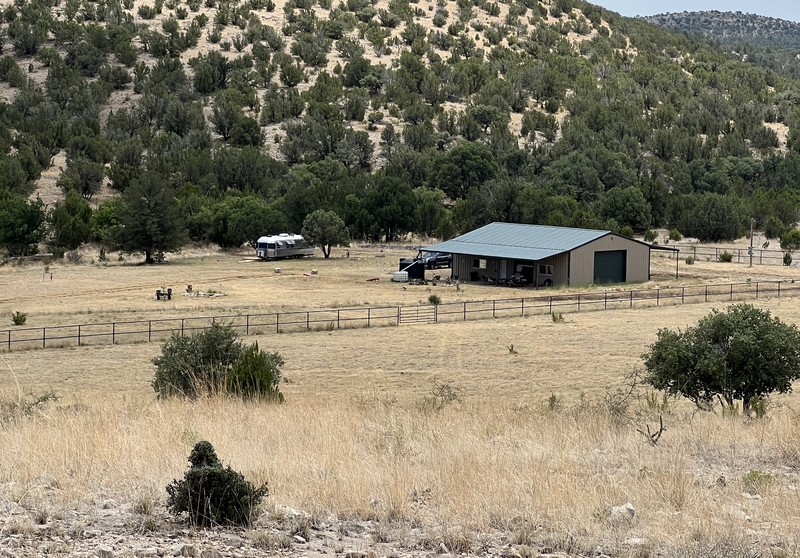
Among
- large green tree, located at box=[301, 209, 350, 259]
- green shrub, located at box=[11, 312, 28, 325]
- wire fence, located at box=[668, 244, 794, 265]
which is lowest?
green shrub, located at box=[11, 312, 28, 325]

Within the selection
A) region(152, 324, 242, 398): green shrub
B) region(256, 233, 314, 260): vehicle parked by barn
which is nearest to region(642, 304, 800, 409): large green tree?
region(152, 324, 242, 398): green shrub

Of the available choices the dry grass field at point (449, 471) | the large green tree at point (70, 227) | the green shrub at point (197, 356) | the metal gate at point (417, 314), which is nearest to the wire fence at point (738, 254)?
the metal gate at point (417, 314)

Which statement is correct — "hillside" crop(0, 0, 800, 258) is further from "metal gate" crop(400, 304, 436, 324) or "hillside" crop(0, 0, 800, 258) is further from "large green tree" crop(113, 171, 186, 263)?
"metal gate" crop(400, 304, 436, 324)

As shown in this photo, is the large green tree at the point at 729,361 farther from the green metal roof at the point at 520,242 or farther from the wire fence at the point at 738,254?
the wire fence at the point at 738,254

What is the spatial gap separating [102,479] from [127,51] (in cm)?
12827

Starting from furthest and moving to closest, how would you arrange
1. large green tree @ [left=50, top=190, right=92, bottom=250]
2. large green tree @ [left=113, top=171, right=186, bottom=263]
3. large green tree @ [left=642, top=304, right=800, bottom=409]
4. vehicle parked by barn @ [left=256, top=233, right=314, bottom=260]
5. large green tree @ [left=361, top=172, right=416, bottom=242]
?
1. large green tree @ [left=361, top=172, right=416, bottom=242]
2. large green tree @ [left=50, top=190, right=92, bottom=250]
3. vehicle parked by barn @ [left=256, top=233, right=314, bottom=260]
4. large green tree @ [left=113, top=171, right=186, bottom=263]
5. large green tree @ [left=642, top=304, right=800, bottom=409]

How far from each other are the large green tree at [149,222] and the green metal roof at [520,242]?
741 inches

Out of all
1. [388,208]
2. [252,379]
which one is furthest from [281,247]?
[252,379]

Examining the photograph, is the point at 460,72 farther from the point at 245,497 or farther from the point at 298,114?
the point at 245,497

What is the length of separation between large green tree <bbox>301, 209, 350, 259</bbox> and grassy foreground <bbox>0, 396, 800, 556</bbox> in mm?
56031

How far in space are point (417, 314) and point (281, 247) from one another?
29476 mm

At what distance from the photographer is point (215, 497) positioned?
25.2 ft

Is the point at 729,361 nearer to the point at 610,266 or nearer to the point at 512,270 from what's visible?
the point at 512,270

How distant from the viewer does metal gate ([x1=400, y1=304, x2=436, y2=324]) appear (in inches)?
1518
